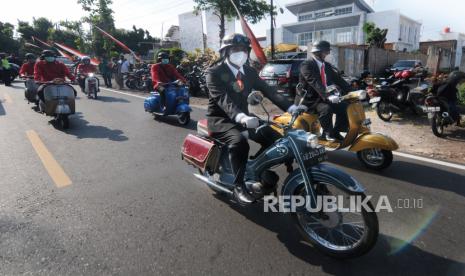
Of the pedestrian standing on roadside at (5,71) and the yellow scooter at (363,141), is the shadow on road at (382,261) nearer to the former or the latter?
the yellow scooter at (363,141)

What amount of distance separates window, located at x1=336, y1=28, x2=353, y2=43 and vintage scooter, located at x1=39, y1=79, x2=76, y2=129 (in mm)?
50071

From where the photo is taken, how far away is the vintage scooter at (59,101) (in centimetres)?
802

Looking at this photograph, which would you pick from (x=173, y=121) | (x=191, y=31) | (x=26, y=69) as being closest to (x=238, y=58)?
(x=173, y=121)

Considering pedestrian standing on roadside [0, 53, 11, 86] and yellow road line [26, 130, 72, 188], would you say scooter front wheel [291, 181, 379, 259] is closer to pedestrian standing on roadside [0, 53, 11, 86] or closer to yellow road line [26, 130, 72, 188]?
yellow road line [26, 130, 72, 188]

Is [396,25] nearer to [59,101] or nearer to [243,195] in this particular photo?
[59,101]

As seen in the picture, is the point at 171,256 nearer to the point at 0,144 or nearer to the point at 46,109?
the point at 0,144

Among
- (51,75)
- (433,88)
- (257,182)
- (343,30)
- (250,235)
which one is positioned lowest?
(250,235)

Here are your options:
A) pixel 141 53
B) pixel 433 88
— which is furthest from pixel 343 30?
pixel 433 88

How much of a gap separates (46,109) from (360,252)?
8028 mm

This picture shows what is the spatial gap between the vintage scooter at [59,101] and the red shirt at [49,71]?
30 centimetres

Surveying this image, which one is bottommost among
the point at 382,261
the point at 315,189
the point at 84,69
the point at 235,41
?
the point at 382,261

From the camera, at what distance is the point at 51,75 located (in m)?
8.54

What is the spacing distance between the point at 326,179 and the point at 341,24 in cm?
5518

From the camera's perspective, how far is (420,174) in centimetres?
483
